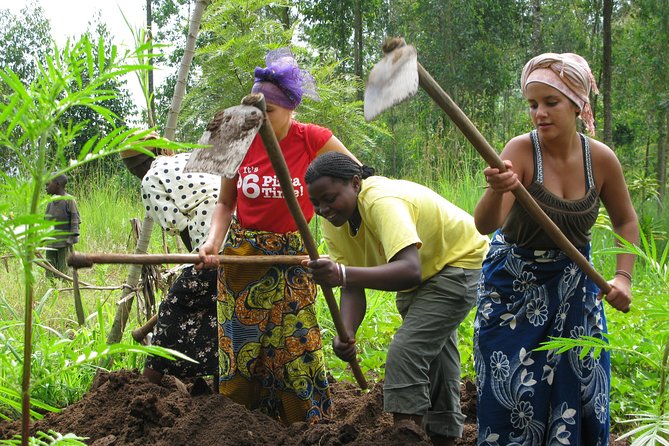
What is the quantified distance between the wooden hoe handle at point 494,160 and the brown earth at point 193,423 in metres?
0.82

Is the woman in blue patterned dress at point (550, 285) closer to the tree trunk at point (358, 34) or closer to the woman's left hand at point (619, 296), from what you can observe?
the woman's left hand at point (619, 296)

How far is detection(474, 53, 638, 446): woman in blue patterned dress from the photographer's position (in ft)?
8.82

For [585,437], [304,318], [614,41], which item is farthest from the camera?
[614,41]

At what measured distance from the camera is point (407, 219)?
2.73 metres

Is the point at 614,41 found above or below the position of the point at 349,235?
above

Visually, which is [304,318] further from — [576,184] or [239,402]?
[576,184]

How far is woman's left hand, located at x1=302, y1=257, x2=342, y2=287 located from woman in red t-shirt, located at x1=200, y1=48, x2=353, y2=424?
27.8 inches

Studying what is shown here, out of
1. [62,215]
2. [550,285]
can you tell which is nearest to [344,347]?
[550,285]

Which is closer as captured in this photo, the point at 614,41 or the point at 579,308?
the point at 579,308

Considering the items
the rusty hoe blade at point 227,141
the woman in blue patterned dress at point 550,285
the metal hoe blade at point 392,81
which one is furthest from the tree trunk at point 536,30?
the rusty hoe blade at point 227,141

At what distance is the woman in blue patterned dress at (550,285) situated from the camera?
8.82 feet

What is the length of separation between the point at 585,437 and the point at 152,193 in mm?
2198

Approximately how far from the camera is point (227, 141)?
2166 millimetres

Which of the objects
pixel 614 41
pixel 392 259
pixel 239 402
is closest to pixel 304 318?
pixel 239 402
